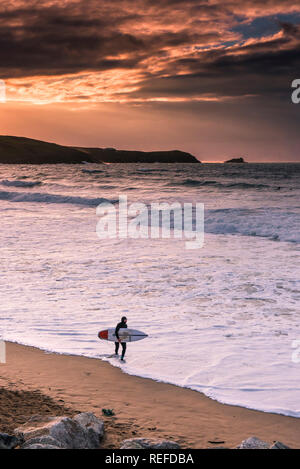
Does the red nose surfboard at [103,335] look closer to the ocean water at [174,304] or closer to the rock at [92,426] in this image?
the ocean water at [174,304]

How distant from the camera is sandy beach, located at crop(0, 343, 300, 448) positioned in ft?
14.6

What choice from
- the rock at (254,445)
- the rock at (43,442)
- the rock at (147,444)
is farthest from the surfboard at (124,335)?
the rock at (254,445)

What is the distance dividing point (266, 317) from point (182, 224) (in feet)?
52.8

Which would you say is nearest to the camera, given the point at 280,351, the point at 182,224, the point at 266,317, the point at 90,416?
the point at 90,416

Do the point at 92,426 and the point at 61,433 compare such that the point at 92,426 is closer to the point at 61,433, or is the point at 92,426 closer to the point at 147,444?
the point at 61,433

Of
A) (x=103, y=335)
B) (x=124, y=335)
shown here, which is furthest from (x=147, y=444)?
(x=103, y=335)

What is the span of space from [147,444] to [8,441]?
1206 mm

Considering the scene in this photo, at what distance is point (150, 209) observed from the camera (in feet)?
100

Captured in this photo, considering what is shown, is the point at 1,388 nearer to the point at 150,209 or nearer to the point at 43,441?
the point at 43,441

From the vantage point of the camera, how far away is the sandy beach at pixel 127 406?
446 cm

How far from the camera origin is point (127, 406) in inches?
199

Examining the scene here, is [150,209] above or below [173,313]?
above
